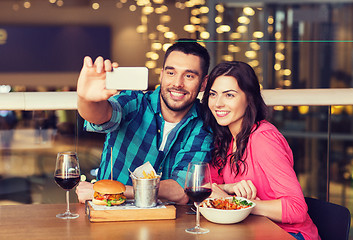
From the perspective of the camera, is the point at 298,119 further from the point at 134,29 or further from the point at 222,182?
the point at 222,182

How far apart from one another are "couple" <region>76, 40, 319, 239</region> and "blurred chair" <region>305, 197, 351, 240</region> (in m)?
0.03

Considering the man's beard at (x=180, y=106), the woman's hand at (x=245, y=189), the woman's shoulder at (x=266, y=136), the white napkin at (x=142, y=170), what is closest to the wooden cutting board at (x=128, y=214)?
the white napkin at (x=142, y=170)

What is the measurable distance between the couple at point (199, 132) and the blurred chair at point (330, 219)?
31 millimetres

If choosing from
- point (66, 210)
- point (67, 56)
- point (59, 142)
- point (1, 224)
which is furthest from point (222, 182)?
point (67, 56)

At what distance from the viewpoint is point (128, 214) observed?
1.44 meters

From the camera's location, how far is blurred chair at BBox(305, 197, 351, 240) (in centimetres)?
158

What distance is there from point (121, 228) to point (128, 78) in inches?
14.9

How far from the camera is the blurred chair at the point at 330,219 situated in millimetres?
1575

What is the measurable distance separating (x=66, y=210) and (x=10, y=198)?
2.09 meters

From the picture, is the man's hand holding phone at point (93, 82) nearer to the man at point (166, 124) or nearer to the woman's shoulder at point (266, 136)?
the man at point (166, 124)

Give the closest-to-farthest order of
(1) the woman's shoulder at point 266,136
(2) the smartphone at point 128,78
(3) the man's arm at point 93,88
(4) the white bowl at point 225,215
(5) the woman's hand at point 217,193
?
(2) the smartphone at point 128,78 < (4) the white bowl at point 225,215 < (3) the man's arm at point 93,88 < (5) the woman's hand at point 217,193 < (1) the woman's shoulder at point 266,136

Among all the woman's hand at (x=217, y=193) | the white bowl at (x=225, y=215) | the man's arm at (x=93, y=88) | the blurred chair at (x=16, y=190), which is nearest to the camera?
the white bowl at (x=225, y=215)

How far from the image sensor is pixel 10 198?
3469 mm

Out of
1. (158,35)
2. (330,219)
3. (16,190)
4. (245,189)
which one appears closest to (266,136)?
(245,189)
